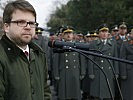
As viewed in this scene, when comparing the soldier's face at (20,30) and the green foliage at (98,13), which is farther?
the green foliage at (98,13)

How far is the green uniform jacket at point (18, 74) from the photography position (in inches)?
102

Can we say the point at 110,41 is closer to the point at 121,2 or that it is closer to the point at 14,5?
the point at 14,5

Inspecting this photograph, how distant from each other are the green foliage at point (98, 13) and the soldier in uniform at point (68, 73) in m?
19.0

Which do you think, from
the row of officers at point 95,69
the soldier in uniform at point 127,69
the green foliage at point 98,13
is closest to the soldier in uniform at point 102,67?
the row of officers at point 95,69

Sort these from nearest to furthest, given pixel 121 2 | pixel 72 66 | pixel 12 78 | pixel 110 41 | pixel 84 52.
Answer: pixel 12 78 → pixel 84 52 → pixel 72 66 → pixel 110 41 → pixel 121 2

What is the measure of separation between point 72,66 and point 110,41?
4.46 ft

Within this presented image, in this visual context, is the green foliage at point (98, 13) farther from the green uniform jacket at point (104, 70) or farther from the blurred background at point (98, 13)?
the green uniform jacket at point (104, 70)

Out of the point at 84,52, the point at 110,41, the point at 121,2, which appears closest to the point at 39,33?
the point at 110,41

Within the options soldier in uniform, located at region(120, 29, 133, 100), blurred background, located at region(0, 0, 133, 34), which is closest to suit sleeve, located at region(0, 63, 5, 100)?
soldier in uniform, located at region(120, 29, 133, 100)

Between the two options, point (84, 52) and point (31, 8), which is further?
point (84, 52)

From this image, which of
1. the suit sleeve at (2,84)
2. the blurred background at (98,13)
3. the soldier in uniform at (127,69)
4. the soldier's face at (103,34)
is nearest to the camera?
the suit sleeve at (2,84)

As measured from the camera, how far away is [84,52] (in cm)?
300

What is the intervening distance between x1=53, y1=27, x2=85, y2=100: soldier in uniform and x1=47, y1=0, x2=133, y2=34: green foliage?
62.4ft

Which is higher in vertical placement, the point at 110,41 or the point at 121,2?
the point at 121,2
